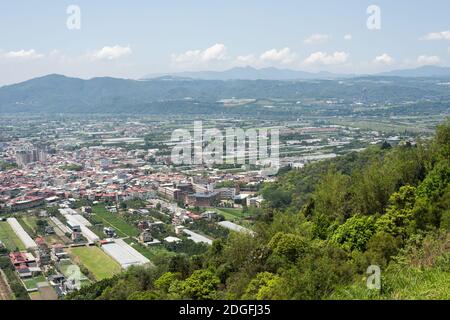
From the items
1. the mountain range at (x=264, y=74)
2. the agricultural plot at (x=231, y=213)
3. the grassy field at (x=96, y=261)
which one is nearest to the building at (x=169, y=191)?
the agricultural plot at (x=231, y=213)

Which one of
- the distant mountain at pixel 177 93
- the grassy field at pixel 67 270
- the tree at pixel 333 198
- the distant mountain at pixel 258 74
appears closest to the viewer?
the tree at pixel 333 198

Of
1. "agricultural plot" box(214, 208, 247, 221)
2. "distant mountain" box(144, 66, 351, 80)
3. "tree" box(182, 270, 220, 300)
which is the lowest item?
"agricultural plot" box(214, 208, 247, 221)

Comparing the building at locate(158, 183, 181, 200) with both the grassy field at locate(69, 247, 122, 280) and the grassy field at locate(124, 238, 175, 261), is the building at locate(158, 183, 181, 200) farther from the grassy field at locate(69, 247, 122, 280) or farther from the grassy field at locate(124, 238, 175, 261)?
the grassy field at locate(69, 247, 122, 280)

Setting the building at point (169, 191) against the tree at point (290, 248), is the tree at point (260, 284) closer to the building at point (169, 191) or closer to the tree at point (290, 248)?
the tree at point (290, 248)

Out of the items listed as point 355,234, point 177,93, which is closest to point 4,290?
point 355,234

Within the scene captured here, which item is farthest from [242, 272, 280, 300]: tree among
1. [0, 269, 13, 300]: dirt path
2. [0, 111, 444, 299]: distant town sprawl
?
[0, 269, 13, 300]: dirt path

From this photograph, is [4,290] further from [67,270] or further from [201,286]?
[201,286]
